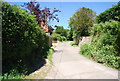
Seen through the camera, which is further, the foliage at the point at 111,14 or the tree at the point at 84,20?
the tree at the point at 84,20

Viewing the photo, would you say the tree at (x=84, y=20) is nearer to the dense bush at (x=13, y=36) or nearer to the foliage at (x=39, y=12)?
the foliage at (x=39, y=12)

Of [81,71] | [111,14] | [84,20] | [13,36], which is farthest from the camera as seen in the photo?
[84,20]

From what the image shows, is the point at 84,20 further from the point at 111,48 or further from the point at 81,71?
the point at 81,71

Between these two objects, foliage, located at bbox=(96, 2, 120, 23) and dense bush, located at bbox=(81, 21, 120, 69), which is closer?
dense bush, located at bbox=(81, 21, 120, 69)

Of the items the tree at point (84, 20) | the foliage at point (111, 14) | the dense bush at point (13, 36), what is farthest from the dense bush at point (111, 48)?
the tree at point (84, 20)

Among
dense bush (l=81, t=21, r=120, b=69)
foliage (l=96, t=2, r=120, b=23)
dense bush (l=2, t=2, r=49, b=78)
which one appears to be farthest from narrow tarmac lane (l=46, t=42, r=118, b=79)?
foliage (l=96, t=2, r=120, b=23)

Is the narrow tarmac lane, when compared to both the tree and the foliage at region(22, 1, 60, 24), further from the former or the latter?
the tree

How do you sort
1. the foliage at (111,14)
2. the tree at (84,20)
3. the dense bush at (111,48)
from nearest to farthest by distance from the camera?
the dense bush at (111,48) → the foliage at (111,14) → the tree at (84,20)

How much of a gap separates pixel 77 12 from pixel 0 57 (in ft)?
55.3

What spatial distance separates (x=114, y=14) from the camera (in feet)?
29.1

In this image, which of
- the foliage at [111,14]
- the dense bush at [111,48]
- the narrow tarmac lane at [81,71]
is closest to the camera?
the narrow tarmac lane at [81,71]

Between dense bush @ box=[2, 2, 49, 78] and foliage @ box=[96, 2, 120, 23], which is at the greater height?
foliage @ box=[96, 2, 120, 23]

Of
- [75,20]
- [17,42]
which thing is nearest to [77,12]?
[75,20]

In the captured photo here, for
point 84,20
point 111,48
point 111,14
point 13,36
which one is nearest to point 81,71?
point 111,48
